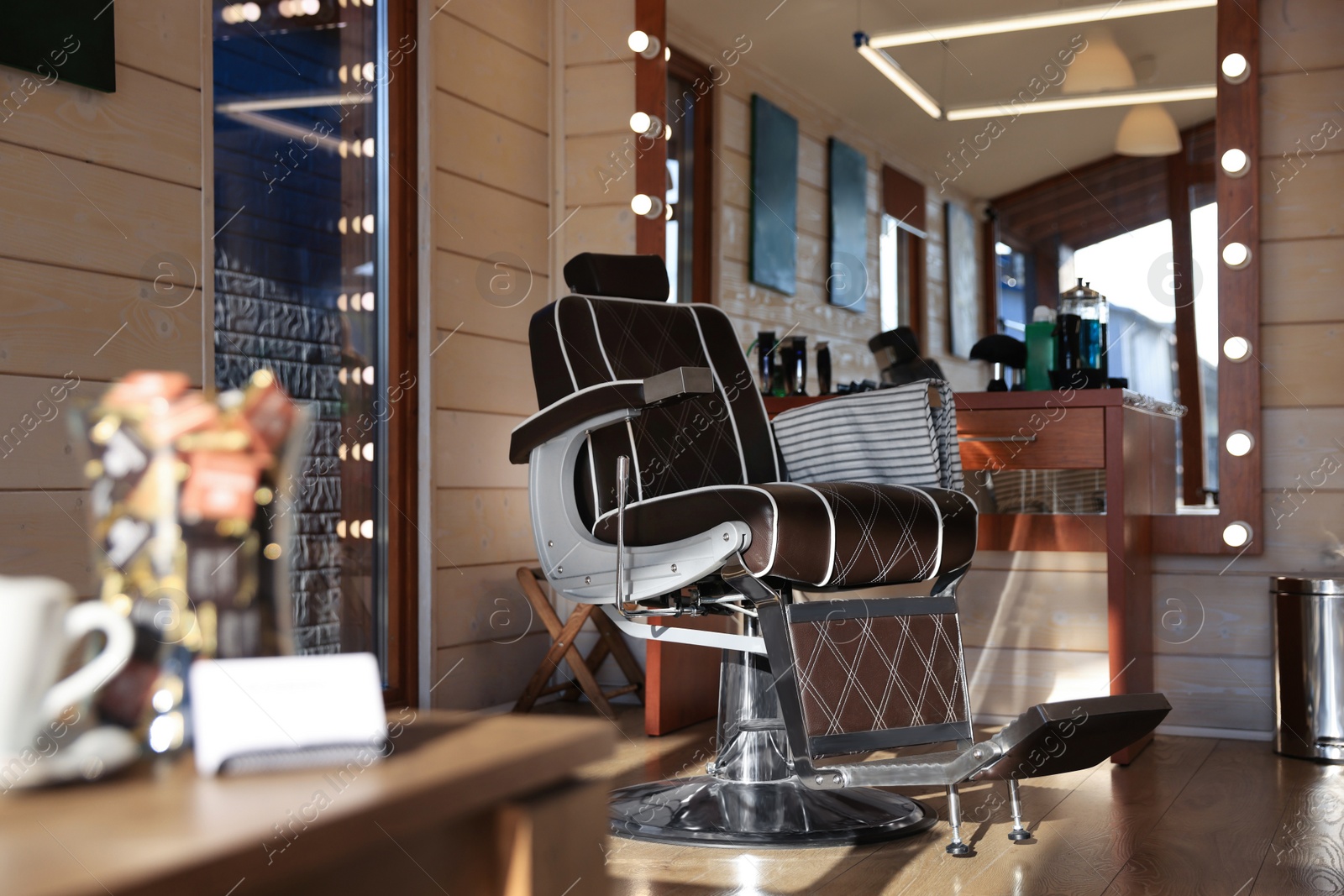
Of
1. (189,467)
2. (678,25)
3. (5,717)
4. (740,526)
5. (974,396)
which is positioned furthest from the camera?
(678,25)

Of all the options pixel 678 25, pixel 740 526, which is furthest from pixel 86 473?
pixel 678 25

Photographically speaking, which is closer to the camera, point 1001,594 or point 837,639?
point 837,639

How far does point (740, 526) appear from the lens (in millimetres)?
1700

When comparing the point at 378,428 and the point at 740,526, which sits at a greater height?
the point at 378,428

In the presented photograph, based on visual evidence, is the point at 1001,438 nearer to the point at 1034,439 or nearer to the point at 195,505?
the point at 1034,439

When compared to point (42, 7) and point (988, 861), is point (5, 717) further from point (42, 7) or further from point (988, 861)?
point (42, 7)

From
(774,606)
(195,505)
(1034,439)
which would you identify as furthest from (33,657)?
(1034,439)

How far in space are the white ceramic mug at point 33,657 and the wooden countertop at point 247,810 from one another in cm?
5

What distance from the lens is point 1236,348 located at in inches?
110

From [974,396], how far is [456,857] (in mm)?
2269

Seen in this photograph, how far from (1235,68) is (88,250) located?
257 centimetres

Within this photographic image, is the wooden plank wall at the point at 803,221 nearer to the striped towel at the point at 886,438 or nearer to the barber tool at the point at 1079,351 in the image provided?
the barber tool at the point at 1079,351

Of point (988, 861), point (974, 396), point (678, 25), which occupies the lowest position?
point (988, 861)

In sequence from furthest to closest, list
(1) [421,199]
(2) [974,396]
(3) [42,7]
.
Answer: (1) [421,199] → (2) [974,396] → (3) [42,7]
